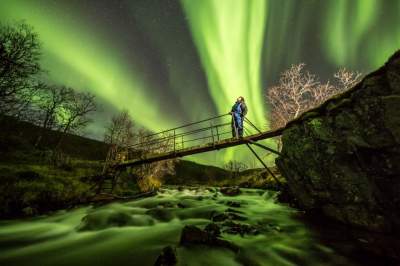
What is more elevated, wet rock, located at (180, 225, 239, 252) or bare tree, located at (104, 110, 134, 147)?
bare tree, located at (104, 110, 134, 147)

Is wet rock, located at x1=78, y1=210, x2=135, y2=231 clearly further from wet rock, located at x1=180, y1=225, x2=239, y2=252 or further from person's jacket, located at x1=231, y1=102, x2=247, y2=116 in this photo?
person's jacket, located at x1=231, y1=102, x2=247, y2=116

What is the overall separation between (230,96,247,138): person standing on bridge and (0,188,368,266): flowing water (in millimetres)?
4491

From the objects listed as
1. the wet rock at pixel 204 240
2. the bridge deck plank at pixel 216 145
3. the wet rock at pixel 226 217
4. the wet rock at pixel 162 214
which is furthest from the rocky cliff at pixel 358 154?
the wet rock at pixel 162 214

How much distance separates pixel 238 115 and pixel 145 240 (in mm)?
8489

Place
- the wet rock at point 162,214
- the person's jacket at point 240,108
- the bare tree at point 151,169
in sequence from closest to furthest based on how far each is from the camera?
1. the wet rock at point 162,214
2. the person's jacket at point 240,108
3. the bare tree at point 151,169

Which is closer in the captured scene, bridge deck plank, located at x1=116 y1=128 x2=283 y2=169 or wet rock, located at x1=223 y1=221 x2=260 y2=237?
wet rock, located at x1=223 y1=221 x2=260 y2=237

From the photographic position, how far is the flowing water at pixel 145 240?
5371 mm

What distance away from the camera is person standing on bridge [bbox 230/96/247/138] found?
41.0 ft

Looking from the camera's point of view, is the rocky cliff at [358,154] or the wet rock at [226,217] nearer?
the rocky cliff at [358,154]

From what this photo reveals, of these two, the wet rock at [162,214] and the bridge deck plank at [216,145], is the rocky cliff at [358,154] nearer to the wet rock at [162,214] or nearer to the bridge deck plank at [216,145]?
the bridge deck plank at [216,145]

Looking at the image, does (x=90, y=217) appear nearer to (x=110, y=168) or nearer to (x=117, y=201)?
→ (x=117, y=201)

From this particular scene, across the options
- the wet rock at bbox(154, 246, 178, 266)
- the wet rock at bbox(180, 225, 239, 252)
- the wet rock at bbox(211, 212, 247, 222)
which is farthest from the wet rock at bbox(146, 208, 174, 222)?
the wet rock at bbox(154, 246, 178, 266)

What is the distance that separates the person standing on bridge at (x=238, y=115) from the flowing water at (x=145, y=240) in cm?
449

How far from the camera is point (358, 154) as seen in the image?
270 inches
